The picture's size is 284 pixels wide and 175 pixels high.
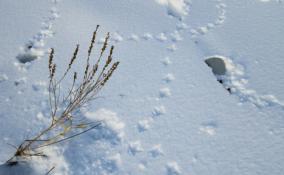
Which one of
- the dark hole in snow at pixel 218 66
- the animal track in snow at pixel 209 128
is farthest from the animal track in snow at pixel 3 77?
the dark hole in snow at pixel 218 66

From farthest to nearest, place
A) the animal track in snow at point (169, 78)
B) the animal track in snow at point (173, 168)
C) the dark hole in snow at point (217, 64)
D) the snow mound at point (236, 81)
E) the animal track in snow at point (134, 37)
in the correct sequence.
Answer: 1. the animal track in snow at point (134, 37)
2. the dark hole in snow at point (217, 64)
3. the animal track in snow at point (169, 78)
4. the snow mound at point (236, 81)
5. the animal track in snow at point (173, 168)

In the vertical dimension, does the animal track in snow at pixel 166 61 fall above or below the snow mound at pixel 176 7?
below

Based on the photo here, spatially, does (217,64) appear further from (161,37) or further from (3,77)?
(3,77)

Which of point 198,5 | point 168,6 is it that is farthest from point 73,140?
point 198,5

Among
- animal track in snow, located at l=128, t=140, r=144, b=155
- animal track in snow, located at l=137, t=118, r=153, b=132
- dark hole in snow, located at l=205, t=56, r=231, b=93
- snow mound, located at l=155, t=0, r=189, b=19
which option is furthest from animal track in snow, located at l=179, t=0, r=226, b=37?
animal track in snow, located at l=128, t=140, r=144, b=155

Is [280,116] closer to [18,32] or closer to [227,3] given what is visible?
[227,3]

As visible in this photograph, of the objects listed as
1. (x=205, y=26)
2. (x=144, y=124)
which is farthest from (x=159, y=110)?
(x=205, y=26)

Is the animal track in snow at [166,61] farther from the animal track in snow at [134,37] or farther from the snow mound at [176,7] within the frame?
the snow mound at [176,7]

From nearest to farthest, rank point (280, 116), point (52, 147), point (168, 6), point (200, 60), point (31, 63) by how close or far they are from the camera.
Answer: point (52, 147), point (280, 116), point (31, 63), point (200, 60), point (168, 6)

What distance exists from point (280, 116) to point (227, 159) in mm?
613

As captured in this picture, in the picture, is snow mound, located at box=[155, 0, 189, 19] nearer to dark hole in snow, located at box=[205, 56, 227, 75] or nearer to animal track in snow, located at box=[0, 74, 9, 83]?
dark hole in snow, located at box=[205, 56, 227, 75]

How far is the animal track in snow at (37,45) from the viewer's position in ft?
9.44

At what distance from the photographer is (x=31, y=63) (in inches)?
111

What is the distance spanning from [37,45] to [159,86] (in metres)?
1.16
